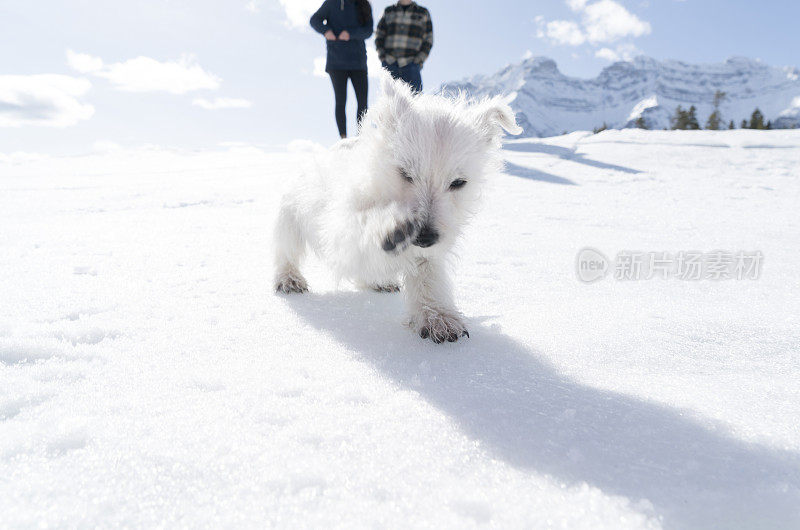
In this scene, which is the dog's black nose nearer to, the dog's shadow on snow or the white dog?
the white dog

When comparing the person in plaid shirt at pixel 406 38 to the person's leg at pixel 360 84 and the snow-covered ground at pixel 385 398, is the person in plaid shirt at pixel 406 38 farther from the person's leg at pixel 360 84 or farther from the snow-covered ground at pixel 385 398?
the snow-covered ground at pixel 385 398

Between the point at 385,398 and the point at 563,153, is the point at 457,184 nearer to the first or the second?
the point at 385,398

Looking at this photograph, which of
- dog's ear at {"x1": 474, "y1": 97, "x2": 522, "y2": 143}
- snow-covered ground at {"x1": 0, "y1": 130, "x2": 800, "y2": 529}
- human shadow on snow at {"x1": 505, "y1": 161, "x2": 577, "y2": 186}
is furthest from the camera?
human shadow on snow at {"x1": 505, "y1": 161, "x2": 577, "y2": 186}

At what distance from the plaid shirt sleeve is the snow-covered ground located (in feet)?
12.1

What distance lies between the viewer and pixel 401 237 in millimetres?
1962

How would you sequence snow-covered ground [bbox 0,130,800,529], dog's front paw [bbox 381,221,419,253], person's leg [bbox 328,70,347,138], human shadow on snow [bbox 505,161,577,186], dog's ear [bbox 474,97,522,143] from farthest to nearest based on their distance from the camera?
1. human shadow on snow [bbox 505,161,577,186]
2. person's leg [bbox 328,70,347,138]
3. dog's ear [bbox 474,97,522,143]
4. dog's front paw [bbox 381,221,419,253]
5. snow-covered ground [bbox 0,130,800,529]

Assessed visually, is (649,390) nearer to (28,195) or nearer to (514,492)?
(514,492)

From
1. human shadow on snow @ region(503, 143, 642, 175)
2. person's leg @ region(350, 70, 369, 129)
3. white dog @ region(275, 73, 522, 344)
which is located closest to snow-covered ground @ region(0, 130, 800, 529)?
white dog @ region(275, 73, 522, 344)

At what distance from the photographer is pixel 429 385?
1.68 m

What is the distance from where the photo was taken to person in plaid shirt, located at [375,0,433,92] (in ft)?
20.4

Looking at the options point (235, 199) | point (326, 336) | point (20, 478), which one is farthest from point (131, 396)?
point (235, 199)

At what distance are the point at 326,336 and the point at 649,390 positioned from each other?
1.41m

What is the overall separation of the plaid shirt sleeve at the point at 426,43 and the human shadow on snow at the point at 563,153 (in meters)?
5.60

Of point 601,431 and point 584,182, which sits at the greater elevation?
point 584,182
